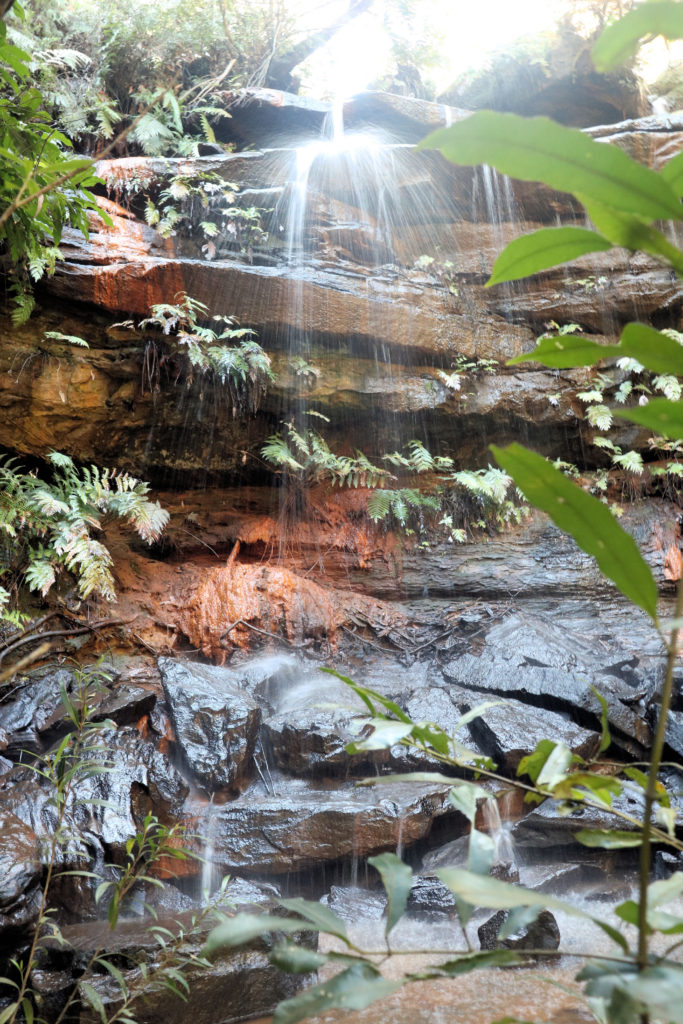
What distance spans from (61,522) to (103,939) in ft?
14.3

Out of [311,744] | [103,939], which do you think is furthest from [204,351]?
[103,939]

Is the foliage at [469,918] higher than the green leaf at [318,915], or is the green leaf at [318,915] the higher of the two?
the foliage at [469,918]

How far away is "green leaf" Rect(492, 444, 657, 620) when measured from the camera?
59cm

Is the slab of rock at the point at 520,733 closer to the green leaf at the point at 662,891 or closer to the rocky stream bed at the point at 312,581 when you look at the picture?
the rocky stream bed at the point at 312,581

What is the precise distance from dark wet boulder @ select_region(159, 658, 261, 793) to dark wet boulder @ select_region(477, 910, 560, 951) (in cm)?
202

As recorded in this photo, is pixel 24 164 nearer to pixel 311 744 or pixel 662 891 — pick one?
pixel 662 891

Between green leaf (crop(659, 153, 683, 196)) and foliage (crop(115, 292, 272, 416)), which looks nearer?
green leaf (crop(659, 153, 683, 196))

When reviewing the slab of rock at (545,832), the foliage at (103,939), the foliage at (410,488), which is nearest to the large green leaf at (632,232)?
the foliage at (103,939)

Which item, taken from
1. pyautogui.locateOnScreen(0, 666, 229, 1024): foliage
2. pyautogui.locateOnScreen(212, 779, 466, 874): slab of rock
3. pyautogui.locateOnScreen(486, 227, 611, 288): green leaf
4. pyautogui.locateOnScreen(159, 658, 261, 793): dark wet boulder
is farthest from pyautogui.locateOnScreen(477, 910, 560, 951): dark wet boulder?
pyautogui.locateOnScreen(486, 227, 611, 288): green leaf

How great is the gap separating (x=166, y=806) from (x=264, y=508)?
155 inches

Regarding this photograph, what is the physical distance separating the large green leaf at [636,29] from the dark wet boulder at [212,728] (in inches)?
181

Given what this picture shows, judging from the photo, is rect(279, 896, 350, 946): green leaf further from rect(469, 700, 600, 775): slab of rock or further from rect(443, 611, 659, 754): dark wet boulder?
rect(443, 611, 659, 754): dark wet boulder

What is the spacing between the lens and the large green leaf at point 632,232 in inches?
21.9

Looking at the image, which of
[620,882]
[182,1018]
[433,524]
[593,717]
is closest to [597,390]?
[433,524]
